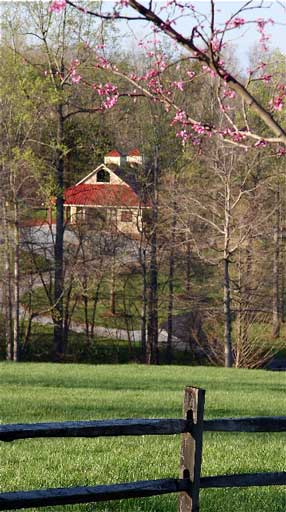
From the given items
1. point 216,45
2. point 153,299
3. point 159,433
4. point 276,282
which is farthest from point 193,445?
point 276,282

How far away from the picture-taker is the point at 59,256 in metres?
43.9

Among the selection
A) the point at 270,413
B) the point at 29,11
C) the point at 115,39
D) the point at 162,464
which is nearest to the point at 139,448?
the point at 162,464

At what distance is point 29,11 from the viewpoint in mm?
40594

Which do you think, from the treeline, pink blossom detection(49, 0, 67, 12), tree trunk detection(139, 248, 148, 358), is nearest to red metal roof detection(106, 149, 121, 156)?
the treeline

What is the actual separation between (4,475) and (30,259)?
130 ft

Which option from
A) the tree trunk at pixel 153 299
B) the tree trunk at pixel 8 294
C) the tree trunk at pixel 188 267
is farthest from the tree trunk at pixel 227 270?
the tree trunk at pixel 8 294

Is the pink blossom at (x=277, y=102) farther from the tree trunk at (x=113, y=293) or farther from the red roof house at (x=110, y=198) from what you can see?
the red roof house at (x=110, y=198)

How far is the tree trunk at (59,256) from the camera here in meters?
42.1

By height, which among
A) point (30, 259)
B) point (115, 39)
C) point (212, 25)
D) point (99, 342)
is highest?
point (115, 39)

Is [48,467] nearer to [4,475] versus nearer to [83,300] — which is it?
[4,475]

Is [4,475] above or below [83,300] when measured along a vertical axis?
above

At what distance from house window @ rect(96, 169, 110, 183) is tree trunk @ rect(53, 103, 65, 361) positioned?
4.37m

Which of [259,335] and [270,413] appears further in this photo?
[259,335]

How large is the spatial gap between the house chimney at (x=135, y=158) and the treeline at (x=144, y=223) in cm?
45
